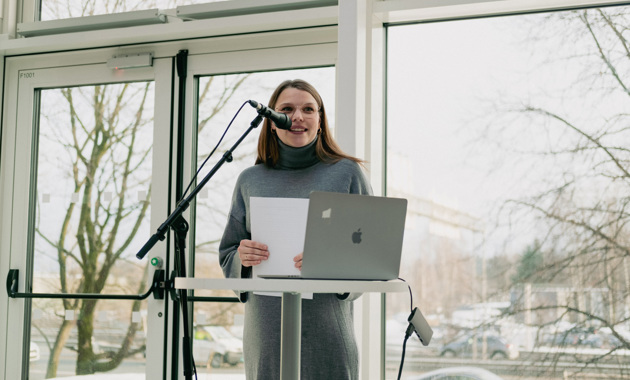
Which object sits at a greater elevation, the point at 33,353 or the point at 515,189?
the point at 515,189

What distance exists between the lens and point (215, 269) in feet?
11.7

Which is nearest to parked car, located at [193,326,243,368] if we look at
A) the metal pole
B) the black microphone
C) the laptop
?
the black microphone

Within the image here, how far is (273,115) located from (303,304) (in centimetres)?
54

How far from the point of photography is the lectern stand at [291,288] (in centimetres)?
140

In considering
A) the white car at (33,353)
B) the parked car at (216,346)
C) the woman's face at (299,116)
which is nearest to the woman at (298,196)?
the woman's face at (299,116)

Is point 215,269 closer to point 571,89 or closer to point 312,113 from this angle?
point 312,113

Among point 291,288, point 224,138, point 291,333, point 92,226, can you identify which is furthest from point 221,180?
point 291,288

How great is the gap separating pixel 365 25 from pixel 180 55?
1002 mm

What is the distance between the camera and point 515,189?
312 cm

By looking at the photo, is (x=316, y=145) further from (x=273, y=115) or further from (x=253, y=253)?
(x=253, y=253)

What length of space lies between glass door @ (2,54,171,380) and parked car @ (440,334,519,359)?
1387mm

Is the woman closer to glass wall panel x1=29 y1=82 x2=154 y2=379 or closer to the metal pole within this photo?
the metal pole

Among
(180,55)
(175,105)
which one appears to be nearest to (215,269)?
(175,105)

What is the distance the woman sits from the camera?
80.0 inches
